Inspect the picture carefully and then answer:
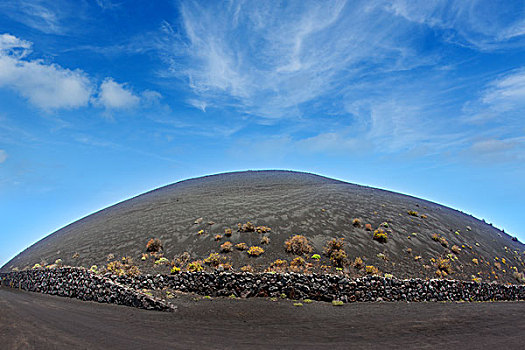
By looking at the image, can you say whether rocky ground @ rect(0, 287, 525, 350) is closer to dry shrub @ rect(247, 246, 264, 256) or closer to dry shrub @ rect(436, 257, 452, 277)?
dry shrub @ rect(247, 246, 264, 256)

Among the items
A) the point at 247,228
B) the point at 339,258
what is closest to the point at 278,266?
the point at 339,258

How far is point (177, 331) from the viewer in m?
12.0

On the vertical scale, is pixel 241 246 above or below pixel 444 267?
above

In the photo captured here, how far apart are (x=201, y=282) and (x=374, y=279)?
11.8 m

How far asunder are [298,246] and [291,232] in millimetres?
3441

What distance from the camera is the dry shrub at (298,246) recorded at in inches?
887

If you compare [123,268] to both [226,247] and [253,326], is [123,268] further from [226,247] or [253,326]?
[253,326]

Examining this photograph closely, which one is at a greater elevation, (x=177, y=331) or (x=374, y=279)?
(x=374, y=279)

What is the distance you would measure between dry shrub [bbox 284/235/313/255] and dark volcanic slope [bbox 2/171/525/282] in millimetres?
585

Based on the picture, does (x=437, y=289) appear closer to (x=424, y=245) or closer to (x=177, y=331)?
(x=424, y=245)

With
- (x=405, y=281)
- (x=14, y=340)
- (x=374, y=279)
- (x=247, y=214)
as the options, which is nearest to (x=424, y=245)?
(x=405, y=281)

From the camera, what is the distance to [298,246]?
22.8 m

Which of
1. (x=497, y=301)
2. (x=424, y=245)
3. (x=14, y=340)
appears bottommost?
(x=497, y=301)

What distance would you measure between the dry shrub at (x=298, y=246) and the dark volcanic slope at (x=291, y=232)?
23.0 inches
